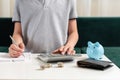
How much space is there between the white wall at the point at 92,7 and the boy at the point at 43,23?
67 centimetres

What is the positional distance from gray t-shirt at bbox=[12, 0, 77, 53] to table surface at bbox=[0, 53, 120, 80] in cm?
42

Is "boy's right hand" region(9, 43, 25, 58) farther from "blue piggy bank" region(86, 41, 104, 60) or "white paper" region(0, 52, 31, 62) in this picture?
"blue piggy bank" region(86, 41, 104, 60)

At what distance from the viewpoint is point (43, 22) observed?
1.57 metres

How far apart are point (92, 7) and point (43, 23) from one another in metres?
0.93

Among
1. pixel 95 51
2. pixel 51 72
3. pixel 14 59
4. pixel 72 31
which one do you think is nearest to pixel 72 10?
pixel 72 31

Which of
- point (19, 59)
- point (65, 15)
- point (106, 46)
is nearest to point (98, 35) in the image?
point (106, 46)

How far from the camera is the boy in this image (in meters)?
Answer: 1.55

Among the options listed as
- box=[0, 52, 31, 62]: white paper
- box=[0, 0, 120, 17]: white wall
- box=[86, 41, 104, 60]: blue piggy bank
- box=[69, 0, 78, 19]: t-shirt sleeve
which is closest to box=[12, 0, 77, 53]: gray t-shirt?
box=[69, 0, 78, 19]: t-shirt sleeve

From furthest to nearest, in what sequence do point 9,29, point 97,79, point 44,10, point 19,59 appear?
point 9,29 → point 44,10 → point 19,59 → point 97,79

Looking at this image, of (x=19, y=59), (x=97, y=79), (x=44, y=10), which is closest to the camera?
(x=97, y=79)

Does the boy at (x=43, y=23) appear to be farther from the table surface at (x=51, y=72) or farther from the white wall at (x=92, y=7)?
the white wall at (x=92, y=7)

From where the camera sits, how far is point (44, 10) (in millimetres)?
1542

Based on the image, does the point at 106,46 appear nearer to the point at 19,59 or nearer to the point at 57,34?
the point at 57,34

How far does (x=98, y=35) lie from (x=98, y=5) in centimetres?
29
